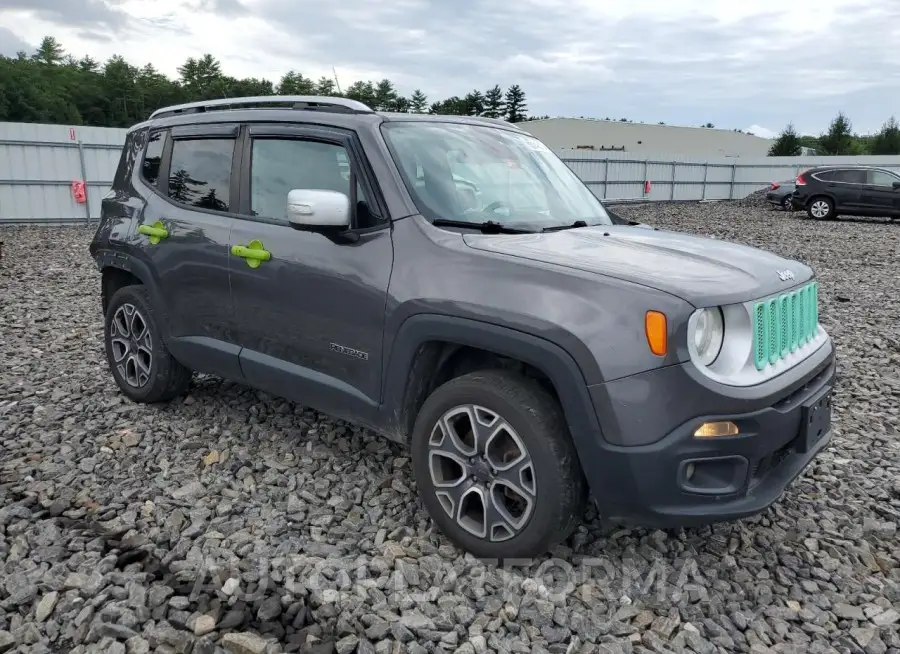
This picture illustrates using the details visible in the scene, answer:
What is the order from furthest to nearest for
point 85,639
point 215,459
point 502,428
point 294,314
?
point 215,459
point 294,314
point 502,428
point 85,639

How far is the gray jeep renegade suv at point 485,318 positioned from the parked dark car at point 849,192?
764 inches

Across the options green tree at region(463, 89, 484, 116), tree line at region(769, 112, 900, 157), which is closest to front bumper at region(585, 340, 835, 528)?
tree line at region(769, 112, 900, 157)

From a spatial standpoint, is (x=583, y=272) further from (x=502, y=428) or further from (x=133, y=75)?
(x=133, y=75)

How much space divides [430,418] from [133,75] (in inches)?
4161

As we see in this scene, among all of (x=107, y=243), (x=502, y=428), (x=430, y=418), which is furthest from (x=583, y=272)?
(x=107, y=243)

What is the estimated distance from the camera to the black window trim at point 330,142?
10.8ft

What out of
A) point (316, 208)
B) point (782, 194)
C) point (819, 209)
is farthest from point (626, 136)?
point (316, 208)

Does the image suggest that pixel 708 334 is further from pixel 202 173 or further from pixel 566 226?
pixel 202 173

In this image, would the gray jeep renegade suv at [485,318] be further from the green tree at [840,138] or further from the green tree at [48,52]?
the green tree at [48,52]

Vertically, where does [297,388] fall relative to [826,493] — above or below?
above

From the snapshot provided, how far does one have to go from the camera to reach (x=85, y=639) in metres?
2.57

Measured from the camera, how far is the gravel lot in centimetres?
263

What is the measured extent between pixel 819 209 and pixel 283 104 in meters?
20.7

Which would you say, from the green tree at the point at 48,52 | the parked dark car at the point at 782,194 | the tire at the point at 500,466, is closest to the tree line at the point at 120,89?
the green tree at the point at 48,52
